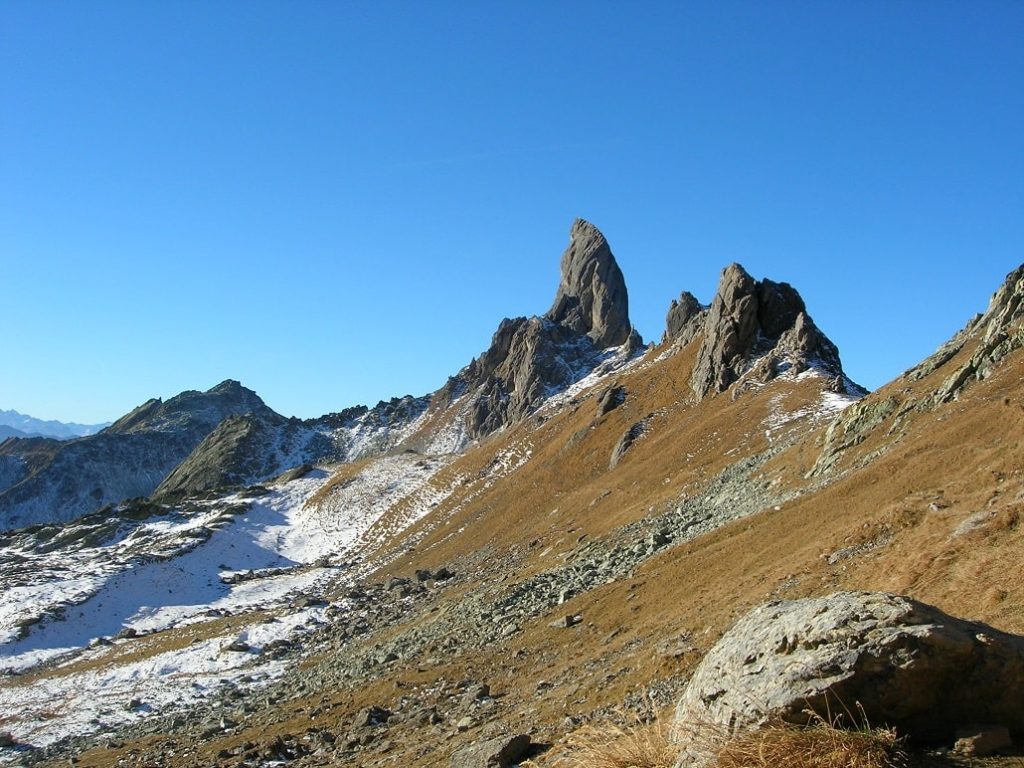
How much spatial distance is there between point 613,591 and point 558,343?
369 ft

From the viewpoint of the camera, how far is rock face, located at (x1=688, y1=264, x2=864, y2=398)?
225 ft

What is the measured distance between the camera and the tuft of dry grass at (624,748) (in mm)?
7520

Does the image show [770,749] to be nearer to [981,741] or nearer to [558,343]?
[981,741]

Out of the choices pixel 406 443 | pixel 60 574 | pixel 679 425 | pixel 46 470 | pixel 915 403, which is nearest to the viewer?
pixel 915 403

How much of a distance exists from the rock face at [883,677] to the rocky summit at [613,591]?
0.03 meters

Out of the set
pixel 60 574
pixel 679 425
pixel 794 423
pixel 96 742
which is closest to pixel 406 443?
pixel 60 574

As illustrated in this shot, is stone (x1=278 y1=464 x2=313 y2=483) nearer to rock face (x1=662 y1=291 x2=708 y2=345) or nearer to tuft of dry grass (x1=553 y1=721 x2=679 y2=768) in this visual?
rock face (x1=662 y1=291 x2=708 y2=345)

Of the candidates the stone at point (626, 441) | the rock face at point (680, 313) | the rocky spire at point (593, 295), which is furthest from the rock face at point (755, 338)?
the rocky spire at point (593, 295)

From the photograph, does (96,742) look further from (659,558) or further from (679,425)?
(679,425)

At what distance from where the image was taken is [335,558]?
8338 cm

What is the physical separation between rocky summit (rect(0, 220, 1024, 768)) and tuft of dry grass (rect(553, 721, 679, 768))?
34mm

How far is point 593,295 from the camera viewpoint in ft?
509

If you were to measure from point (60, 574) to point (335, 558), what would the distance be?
28535mm

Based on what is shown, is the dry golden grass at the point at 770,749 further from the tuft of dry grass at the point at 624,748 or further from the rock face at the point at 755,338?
the rock face at the point at 755,338
